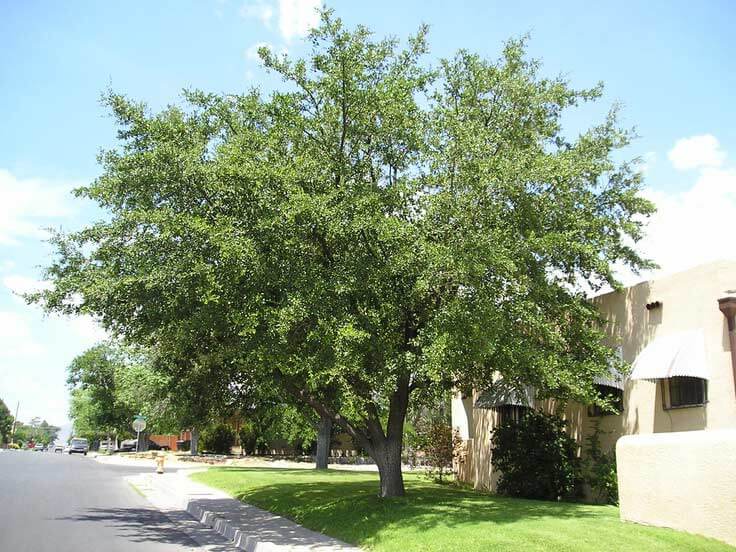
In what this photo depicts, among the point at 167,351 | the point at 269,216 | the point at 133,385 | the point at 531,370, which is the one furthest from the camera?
the point at 133,385

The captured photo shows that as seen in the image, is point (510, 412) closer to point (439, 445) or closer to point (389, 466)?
point (439, 445)

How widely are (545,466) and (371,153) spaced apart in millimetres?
9264

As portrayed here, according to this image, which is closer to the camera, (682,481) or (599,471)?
(682,481)

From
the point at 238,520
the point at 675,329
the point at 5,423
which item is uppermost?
the point at 675,329

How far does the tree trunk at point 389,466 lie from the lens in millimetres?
15633

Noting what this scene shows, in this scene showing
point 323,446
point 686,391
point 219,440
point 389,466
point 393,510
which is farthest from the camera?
point 219,440

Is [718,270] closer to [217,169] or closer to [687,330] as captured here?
[687,330]

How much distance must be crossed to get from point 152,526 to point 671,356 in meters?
11.6

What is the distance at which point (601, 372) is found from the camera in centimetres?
1414

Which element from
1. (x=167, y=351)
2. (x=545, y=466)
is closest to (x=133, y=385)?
(x=167, y=351)

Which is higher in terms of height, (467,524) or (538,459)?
(538,459)

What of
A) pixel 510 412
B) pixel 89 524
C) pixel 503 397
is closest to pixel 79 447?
pixel 510 412

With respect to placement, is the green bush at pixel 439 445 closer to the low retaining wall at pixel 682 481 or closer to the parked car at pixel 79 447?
the low retaining wall at pixel 682 481

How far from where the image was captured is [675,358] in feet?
47.3
